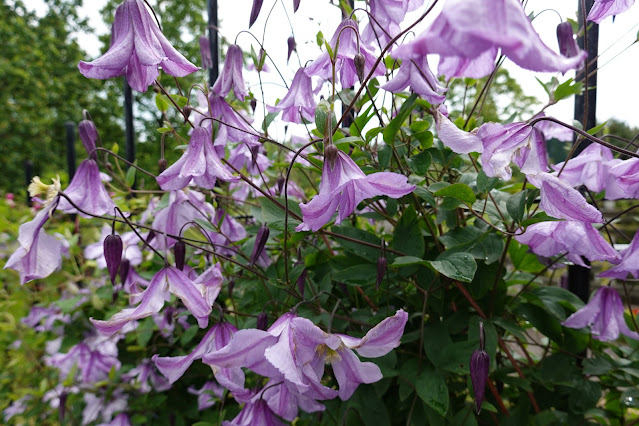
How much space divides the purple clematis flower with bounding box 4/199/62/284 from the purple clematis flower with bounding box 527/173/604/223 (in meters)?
0.57

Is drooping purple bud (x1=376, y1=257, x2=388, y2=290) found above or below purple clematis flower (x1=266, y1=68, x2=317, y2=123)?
below

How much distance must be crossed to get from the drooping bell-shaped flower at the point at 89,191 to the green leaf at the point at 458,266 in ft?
1.53

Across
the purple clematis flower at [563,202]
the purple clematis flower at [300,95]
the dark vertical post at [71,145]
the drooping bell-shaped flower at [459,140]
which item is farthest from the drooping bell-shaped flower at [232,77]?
the dark vertical post at [71,145]

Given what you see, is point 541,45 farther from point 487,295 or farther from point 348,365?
point 487,295

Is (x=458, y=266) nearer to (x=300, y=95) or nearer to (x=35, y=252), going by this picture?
(x=300, y=95)

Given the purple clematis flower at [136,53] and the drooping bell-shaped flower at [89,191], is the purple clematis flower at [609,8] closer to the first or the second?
the purple clematis flower at [136,53]

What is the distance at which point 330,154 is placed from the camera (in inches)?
18.9

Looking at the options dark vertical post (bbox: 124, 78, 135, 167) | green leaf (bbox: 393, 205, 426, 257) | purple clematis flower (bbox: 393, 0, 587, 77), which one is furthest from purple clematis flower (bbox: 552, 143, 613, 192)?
dark vertical post (bbox: 124, 78, 135, 167)

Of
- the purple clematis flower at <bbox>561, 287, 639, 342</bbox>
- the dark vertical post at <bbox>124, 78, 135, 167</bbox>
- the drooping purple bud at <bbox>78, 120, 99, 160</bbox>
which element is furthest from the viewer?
the dark vertical post at <bbox>124, 78, 135, 167</bbox>

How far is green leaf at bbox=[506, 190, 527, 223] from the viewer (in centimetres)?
52

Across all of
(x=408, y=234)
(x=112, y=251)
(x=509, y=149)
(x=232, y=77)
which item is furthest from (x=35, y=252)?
(x=509, y=149)

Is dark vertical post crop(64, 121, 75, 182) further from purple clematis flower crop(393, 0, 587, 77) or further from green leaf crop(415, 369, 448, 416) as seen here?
purple clematis flower crop(393, 0, 587, 77)

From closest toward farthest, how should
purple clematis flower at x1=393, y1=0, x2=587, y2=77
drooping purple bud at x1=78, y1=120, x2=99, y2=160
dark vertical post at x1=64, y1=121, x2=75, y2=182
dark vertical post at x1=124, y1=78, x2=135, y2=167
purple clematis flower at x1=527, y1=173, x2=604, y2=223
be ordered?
purple clematis flower at x1=393, y1=0, x2=587, y2=77, purple clematis flower at x1=527, y1=173, x2=604, y2=223, drooping purple bud at x1=78, y1=120, x2=99, y2=160, dark vertical post at x1=124, y1=78, x2=135, y2=167, dark vertical post at x1=64, y1=121, x2=75, y2=182

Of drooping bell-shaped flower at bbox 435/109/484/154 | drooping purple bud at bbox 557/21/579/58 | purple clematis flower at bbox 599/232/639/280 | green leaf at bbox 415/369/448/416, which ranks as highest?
drooping purple bud at bbox 557/21/579/58
